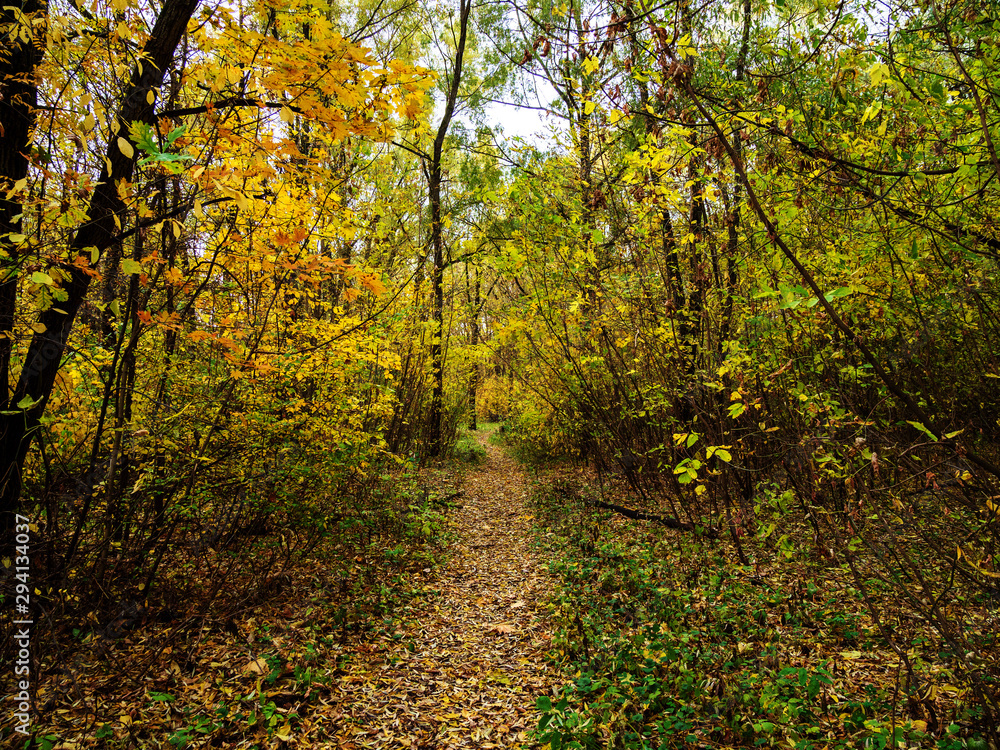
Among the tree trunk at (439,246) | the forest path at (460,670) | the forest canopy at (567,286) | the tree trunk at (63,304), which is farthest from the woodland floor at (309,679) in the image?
the tree trunk at (439,246)

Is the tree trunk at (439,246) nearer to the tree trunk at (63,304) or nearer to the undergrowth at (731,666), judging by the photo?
the undergrowth at (731,666)

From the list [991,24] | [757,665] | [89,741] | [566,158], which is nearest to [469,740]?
[757,665]

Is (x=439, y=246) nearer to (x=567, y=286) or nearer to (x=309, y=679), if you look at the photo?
(x=567, y=286)

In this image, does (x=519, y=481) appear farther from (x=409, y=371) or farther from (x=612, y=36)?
(x=612, y=36)

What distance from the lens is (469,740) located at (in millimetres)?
3238

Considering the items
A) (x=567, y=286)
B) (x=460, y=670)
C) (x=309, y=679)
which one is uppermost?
(x=567, y=286)

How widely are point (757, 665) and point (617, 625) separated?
117 centimetres

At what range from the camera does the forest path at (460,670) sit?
3330 mm

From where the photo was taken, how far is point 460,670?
4074 mm

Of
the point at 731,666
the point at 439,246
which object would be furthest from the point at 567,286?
the point at 439,246

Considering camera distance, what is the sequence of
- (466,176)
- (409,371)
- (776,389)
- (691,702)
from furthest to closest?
(466,176) < (409,371) < (776,389) < (691,702)

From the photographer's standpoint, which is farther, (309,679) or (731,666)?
(309,679)

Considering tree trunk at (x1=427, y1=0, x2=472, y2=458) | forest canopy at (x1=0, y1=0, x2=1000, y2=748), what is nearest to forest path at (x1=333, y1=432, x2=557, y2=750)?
forest canopy at (x1=0, y1=0, x2=1000, y2=748)

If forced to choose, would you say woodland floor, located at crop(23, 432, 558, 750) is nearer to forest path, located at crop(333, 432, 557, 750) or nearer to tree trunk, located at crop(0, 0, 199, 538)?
A: forest path, located at crop(333, 432, 557, 750)
